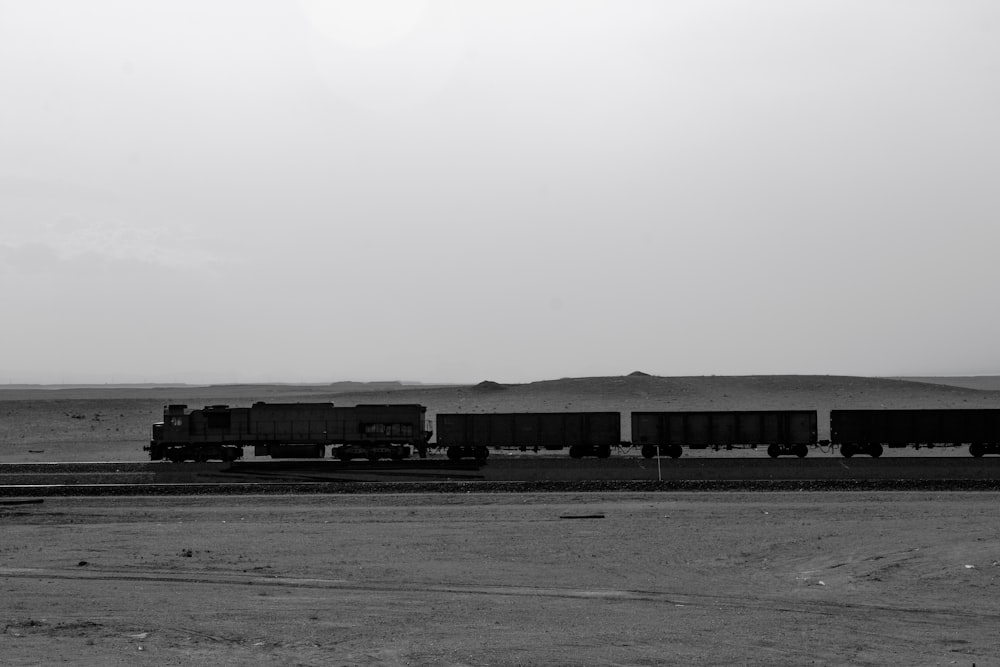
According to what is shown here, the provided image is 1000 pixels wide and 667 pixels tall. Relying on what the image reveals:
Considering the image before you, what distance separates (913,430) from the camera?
5516 centimetres

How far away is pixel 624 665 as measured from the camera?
15.1 metres

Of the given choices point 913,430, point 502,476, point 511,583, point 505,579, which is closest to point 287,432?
point 502,476

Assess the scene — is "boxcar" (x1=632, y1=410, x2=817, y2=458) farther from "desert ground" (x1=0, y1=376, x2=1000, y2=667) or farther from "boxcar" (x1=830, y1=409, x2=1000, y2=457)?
"desert ground" (x1=0, y1=376, x2=1000, y2=667)

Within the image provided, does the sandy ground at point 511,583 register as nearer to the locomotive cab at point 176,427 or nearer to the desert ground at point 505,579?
the desert ground at point 505,579

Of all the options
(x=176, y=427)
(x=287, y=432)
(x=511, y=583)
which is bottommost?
(x=511, y=583)

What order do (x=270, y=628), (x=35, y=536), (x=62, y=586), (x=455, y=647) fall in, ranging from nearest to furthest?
(x=455, y=647) → (x=270, y=628) → (x=62, y=586) → (x=35, y=536)

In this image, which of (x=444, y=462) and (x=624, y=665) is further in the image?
(x=444, y=462)

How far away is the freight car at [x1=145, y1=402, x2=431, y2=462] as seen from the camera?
2162 inches

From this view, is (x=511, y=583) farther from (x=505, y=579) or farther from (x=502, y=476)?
(x=502, y=476)

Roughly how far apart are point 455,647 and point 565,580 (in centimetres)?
686

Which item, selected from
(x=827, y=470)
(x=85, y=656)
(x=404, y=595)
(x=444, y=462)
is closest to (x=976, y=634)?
(x=404, y=595)

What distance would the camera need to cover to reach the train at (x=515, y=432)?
54.8m

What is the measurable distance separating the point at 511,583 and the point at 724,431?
3637 centimetres

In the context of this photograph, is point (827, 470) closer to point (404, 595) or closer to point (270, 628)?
point (404, 595)
